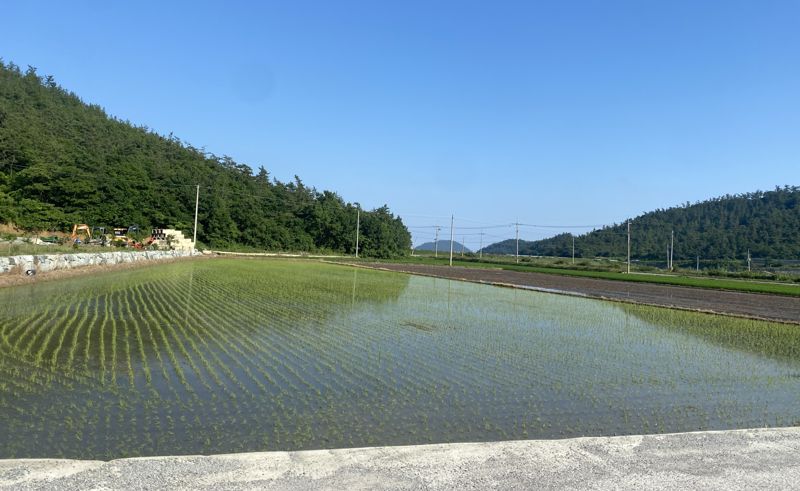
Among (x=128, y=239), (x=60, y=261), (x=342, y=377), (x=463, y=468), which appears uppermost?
(x=128, y=239)

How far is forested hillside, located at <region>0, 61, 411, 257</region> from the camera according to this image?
4109 centimetres

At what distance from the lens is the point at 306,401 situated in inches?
217

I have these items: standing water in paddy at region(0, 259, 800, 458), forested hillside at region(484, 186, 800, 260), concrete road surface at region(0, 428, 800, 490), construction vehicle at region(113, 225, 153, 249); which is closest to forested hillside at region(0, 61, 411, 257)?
construction vehicle at region(113, 225, 153, 249)

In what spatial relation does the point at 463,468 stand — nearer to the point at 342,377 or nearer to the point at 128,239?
the point at 342,377

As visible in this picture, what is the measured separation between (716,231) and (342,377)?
90.8 m

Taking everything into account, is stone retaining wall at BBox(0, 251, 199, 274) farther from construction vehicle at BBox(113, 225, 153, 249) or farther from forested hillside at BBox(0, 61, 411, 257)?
forested hillside at BBox(0, 61, 411, 257)

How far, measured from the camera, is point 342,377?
6602 millimetres

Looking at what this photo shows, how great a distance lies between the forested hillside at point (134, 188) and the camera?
1618 inches

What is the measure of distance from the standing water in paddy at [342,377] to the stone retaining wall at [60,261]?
3100 mm

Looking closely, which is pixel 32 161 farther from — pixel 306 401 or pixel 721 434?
pixel 721 434

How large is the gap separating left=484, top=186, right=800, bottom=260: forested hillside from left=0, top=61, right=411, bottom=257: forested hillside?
45.2 m

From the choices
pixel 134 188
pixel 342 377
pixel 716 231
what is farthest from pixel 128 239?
pixel 716 231

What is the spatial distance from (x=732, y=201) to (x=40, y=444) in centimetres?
11115

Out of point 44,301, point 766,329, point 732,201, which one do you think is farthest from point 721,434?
point 732,201
